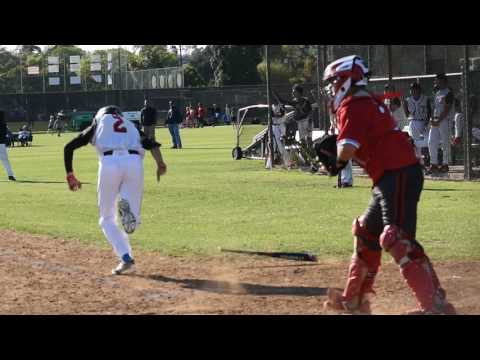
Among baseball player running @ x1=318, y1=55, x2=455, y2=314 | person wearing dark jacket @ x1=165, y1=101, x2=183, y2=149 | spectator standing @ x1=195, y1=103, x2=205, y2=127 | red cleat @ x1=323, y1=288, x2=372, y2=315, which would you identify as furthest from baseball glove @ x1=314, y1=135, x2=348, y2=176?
spectator standing @ x1=195, y1=103, x2=205, y2=127

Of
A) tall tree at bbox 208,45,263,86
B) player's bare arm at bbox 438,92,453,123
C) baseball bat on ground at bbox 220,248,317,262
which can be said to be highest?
tall tree at bbox 208,45,263,86

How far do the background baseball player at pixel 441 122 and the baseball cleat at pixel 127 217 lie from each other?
11074 millimetres

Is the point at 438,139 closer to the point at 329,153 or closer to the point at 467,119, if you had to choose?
the point at 467,119

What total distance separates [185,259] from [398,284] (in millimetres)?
3125

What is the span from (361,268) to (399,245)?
595 mm

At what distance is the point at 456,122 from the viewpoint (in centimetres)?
1967

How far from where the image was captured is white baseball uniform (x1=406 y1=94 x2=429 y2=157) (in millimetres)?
20359

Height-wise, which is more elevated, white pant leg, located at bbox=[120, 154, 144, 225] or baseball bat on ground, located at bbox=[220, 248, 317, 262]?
white pant leg, located at bbox=[120, 154, 144, 225]

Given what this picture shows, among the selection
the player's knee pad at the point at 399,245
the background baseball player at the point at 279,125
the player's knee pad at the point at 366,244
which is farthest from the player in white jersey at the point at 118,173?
the background baseball player at the point at 279,125

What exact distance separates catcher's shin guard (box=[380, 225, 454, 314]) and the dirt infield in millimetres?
587

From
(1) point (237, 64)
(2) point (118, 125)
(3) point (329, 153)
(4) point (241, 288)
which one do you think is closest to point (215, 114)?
(1) point (237, 64)

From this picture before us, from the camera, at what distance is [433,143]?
65.2ft

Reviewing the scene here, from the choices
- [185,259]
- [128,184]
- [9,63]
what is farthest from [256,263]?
[9,63]

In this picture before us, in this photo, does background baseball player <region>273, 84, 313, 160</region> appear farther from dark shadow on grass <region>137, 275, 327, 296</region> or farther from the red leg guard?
the red leg guard
